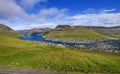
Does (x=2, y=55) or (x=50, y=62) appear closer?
(x=50, y=62)

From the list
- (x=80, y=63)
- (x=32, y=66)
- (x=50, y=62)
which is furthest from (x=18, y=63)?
(x=80, y=63)

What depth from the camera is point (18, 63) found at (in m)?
95.5

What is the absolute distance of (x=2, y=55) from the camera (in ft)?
345

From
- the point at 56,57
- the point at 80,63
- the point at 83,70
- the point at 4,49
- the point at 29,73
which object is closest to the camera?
the point at 29,73

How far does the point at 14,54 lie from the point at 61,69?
27142 millimetres

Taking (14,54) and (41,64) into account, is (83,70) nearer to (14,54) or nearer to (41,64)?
(41,64)

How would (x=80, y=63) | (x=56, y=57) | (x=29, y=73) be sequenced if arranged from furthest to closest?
(x=56, y=57) → (x=80, y=63) → (x=29, y=73)

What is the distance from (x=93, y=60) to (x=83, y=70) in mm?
11346

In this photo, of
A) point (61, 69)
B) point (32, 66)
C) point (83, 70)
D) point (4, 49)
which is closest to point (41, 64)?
point (32, 66)

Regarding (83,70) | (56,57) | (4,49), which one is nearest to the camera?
(83,70)

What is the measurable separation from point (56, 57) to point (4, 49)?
30.1 m

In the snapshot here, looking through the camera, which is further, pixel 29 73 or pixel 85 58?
pixel 85 58

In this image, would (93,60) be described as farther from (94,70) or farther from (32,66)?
(32,66)

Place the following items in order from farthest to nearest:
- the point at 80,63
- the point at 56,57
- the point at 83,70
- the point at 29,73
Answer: the point at 56,57 → the point at 80,63 → the point at 83,70 → the point at 29,73
